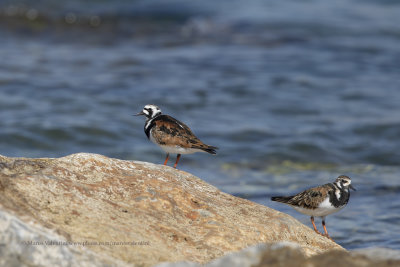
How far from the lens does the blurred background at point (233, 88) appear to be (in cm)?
1138

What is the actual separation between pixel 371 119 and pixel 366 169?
2.81 meters

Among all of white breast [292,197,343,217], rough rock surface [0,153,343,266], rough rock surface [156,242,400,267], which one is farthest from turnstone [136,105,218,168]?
rough rock surface [156,242,400,267]

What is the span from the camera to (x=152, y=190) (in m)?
5.30

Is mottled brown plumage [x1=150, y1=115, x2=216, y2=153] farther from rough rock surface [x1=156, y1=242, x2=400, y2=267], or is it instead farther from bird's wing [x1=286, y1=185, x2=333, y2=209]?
rough rock surface [x1=156, y1=242, x2=400, y2=267]

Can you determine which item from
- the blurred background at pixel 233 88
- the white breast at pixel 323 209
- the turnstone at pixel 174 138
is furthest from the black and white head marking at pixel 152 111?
the blurred background at pixel 233 88

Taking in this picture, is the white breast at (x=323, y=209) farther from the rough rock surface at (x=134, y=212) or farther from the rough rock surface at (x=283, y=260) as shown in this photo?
the rough rock surface at (x=283, y=260)

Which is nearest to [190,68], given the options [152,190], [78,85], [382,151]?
[78,85]

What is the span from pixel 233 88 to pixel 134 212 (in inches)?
443

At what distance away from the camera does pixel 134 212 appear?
4.89m

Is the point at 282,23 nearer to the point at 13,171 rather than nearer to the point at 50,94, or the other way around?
the point at 50,94

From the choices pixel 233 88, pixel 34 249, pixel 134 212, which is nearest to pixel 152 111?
pixel 134 212

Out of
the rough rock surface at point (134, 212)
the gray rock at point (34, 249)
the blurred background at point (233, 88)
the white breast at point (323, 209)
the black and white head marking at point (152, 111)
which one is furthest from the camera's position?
the blurred background at point (233, 88)

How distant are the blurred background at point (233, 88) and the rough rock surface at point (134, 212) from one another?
3.16 meters

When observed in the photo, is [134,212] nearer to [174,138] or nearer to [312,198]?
[174,138]
